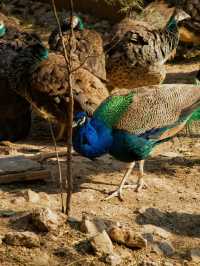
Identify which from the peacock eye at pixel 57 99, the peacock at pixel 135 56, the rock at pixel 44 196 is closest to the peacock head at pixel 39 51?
the peacock eye at pixel 57 99

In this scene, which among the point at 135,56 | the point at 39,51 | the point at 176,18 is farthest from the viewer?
the point at 176,18

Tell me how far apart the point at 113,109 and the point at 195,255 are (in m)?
1.38

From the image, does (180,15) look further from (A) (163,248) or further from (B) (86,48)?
(A) (163,248)

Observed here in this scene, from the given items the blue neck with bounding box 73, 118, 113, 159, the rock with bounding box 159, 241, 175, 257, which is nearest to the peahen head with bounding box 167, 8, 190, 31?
the blue neck with bounding box 73, 118, 113, 159

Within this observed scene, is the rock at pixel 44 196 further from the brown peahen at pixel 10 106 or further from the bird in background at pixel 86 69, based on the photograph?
the brown peahen at pixel 10 106

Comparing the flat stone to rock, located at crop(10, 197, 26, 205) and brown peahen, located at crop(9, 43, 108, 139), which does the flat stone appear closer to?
rock, located at crop(10, 197, 26, 205)

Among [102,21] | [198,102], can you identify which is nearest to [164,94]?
[198,102]

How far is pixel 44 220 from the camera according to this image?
3.94 metres

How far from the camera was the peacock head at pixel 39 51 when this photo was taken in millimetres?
6281

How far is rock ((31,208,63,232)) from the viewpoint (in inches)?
155

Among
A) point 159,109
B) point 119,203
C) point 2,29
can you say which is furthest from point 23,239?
point 2,29

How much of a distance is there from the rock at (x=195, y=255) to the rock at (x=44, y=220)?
2.85 ft

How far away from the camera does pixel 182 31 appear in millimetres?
8578

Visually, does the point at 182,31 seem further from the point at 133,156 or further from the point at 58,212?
the point at 58,212
